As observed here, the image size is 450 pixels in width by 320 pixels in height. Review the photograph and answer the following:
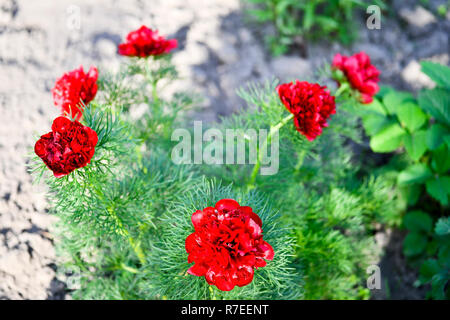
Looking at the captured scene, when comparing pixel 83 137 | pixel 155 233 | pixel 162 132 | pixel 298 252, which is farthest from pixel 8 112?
pixel 298 252

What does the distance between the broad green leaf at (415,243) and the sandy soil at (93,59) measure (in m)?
1.25

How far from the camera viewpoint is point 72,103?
1206mm

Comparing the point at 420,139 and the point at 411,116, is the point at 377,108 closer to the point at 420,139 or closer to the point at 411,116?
the point at 411,116

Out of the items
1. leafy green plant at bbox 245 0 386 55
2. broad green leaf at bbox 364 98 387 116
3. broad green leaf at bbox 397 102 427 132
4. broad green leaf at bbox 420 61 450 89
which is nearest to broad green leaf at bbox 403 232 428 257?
broad green leaf at bbox 397 102 427 132

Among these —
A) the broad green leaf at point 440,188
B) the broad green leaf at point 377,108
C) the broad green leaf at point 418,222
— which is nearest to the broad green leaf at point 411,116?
the broad green leaf at point 377,108

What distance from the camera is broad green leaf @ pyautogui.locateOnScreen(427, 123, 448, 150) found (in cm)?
182

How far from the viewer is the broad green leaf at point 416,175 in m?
1.90

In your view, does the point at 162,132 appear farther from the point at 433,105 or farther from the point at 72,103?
the point at 433,105

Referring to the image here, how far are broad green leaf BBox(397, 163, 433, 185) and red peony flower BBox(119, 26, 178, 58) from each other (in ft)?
4.58

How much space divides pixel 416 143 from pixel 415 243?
1.81 feet

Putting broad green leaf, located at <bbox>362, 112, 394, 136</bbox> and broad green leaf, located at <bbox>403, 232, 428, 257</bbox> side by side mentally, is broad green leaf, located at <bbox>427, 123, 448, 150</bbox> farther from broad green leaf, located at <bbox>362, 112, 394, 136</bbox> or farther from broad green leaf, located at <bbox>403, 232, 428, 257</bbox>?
broad green leaf, located at <bbox>403, 232, 428, 257</bbox>

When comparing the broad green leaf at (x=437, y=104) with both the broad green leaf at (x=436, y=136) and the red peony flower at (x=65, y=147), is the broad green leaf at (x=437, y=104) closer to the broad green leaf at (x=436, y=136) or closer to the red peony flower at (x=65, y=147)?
the broad green leaf at (x=436, y=136)
